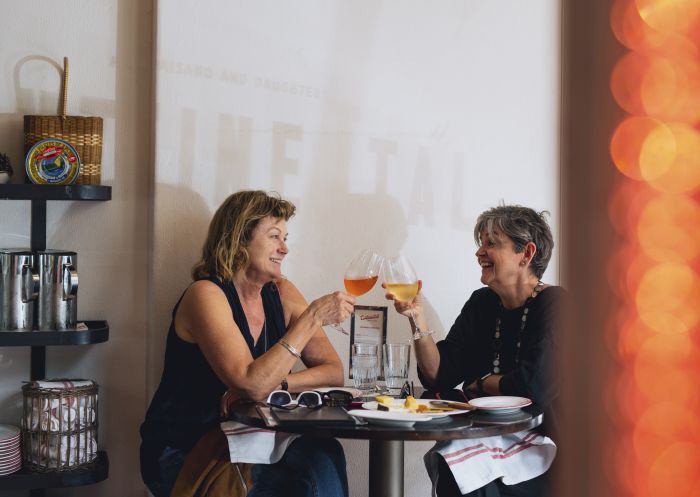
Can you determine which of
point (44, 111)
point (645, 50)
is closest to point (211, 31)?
point (44, 111)

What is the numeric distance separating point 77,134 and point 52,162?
12 cm

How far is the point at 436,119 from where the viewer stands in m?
2.84

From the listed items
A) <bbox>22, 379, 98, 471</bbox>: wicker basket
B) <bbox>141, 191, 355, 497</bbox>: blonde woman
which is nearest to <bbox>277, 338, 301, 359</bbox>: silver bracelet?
<bbox>141, 191, 355, 497</bbox>: blonde woman

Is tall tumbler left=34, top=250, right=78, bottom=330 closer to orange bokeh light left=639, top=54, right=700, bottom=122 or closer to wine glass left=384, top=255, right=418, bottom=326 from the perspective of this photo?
wine glass left=384, top=255, right=418, bottom=326

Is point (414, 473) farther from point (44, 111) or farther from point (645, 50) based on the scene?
point (645, 50)

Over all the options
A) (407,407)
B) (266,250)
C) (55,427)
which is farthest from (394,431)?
(55,427)

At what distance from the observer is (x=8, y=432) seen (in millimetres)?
2451

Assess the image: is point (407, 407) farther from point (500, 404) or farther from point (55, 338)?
point (55, 338)

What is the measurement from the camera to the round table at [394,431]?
5.75 feet

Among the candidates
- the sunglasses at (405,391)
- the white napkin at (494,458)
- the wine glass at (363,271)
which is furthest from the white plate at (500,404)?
the wine glass at (363,271)

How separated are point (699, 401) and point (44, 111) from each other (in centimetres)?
275

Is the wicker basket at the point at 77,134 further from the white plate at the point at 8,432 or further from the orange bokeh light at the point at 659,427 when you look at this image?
the orange bokeh light at the point at 659,427

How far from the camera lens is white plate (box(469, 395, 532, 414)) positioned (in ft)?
6.31

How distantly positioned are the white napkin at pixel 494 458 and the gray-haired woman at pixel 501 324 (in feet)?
0.28
